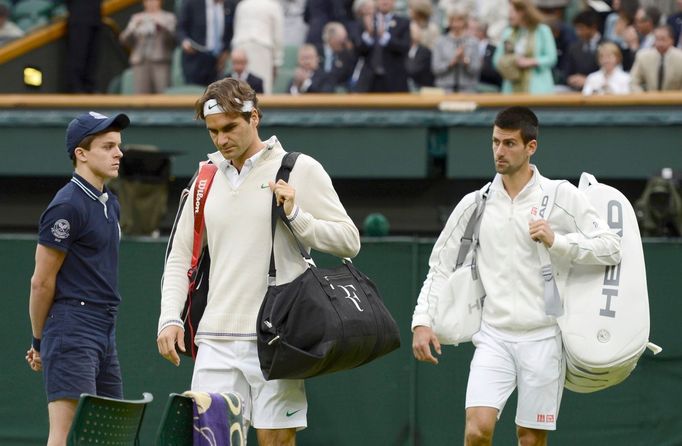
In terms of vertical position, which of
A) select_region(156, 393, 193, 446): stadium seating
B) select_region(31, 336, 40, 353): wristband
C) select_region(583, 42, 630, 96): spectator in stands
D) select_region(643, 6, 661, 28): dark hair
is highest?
select_region(643, 6, 661, 28): dark hair

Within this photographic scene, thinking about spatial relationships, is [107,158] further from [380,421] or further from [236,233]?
[380,421]

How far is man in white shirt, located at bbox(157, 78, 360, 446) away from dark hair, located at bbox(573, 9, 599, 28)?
8222 millimetres

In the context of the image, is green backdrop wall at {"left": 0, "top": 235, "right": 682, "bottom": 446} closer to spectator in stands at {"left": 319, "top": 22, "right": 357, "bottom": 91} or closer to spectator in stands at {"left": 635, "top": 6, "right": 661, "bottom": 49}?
spectator in stands at {"left": 635, "top": 6, "right": 661, "bottom": 49}

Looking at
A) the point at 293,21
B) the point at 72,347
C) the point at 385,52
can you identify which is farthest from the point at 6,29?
the point at 72,347

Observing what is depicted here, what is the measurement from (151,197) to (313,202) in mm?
6081

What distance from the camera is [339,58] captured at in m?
14.5

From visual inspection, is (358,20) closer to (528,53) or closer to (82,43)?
(528,53)

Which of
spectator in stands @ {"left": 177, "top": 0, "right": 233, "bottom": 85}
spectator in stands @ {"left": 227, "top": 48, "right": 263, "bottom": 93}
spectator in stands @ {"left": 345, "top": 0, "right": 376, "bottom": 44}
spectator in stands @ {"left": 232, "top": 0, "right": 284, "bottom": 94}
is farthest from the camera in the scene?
spectator in stands @ {"left": 177, "top": 0, "right": 233, "bottom": 85}

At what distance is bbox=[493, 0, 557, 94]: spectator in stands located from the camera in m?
13.8

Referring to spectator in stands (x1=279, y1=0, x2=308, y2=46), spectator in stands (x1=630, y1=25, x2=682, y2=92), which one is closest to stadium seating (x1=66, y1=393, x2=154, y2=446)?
spectator in stands (x1=630, y1=25, x2=682, y2=92)

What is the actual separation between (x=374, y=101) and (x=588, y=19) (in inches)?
94.5

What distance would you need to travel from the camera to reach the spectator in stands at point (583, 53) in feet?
46.0

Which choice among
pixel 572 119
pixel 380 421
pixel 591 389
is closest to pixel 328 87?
pixel 572 119

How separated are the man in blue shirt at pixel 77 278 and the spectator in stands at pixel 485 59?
7.77 meters
